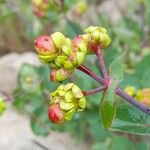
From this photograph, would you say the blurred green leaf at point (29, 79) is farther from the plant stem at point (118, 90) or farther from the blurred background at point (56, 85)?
the plant stem at point (118, 90)

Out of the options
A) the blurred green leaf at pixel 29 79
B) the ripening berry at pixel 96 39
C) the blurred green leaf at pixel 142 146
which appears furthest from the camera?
the blurred green leaf at pixel 29 79

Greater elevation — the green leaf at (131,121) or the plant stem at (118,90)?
the plant stem at (118,90)

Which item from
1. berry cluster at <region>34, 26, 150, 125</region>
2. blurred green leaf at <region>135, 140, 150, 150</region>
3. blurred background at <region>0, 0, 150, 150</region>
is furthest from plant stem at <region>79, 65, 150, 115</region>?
blurred green leaf at <region>135, 140, 150, 150</region>

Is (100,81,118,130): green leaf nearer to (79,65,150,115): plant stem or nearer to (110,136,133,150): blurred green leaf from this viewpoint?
(79,65,150,115): plant stem

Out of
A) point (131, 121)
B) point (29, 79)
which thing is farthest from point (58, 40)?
point (29, 79)

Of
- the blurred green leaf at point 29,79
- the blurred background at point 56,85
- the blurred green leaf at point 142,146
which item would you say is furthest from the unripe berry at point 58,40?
the blurred green leaf at point 29,79

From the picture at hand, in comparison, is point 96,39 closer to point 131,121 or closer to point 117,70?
point 117,70
